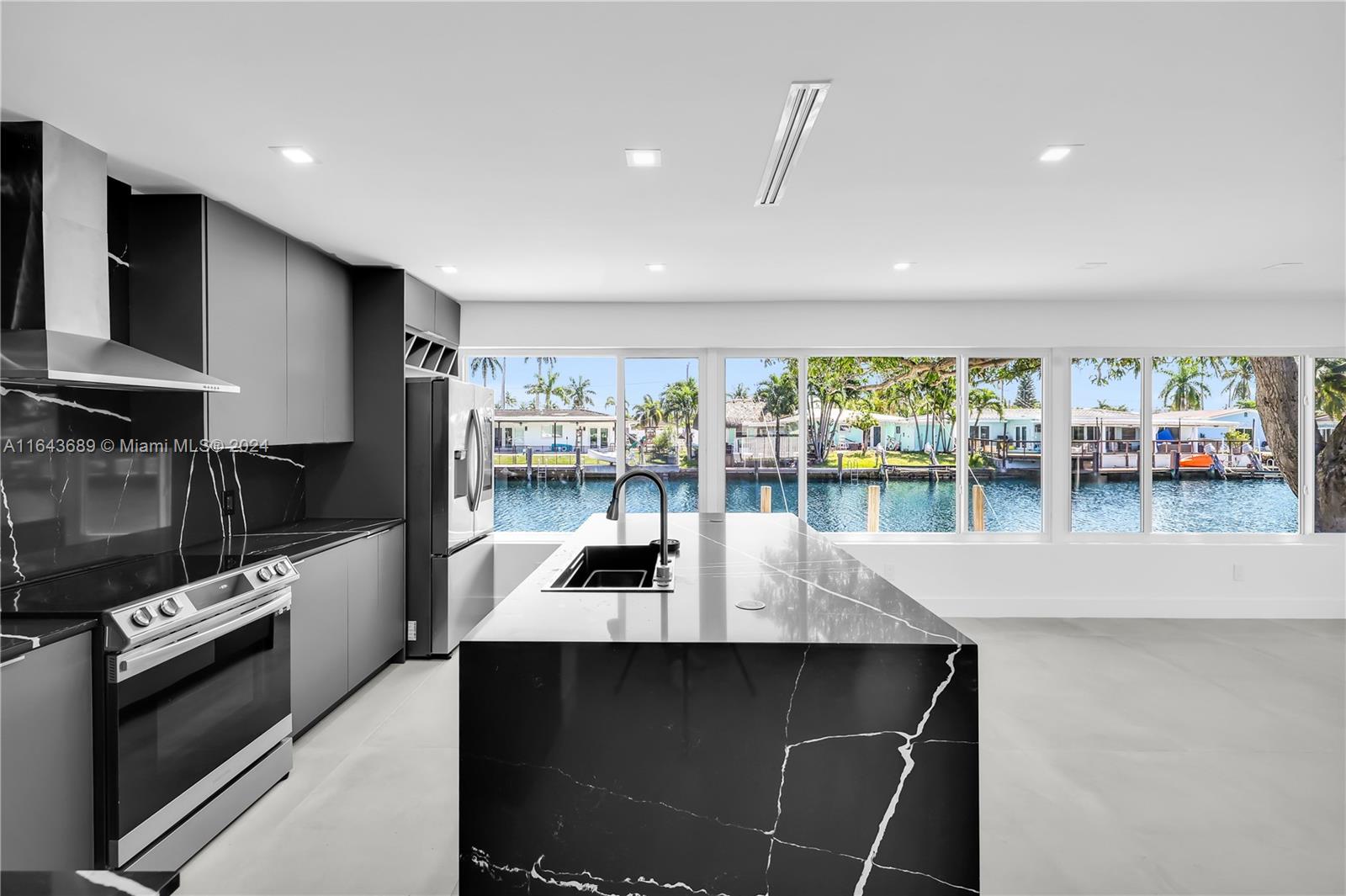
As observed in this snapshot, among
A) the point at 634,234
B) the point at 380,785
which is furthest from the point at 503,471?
the point at 380,785

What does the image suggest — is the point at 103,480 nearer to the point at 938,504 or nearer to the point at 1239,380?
the point at 938,504

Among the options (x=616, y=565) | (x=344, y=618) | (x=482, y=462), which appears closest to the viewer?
(x=616, y=565)

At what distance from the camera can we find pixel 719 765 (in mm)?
1624

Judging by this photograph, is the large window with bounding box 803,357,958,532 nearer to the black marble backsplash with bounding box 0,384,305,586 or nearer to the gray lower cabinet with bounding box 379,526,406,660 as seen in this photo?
the gray lower cabinet with bounding box 379,526,406,660

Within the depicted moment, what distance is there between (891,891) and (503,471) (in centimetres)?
436

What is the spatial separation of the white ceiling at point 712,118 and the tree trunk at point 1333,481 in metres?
2.46

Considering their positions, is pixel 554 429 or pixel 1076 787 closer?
pixel 1076 787

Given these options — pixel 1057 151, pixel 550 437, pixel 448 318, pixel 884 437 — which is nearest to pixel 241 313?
pixel 448 318

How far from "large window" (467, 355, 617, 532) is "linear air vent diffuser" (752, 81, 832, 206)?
9.54ft

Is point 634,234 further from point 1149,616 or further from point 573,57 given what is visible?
point 1149,616

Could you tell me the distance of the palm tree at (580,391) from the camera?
5512 millimetres

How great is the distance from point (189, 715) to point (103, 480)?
108 centimetres

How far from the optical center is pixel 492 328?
5.29 meters

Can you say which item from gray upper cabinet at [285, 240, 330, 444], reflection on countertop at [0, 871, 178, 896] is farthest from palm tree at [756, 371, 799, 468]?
reflection on countertop at [0, 871, 178, 896]
